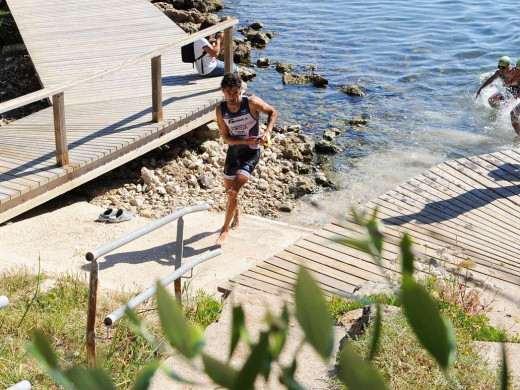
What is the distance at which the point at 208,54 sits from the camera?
38.3 feet

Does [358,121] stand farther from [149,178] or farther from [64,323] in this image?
[64,323]

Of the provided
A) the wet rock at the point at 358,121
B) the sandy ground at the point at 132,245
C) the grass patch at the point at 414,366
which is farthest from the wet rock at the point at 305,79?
the grass patch at the point at 414,366

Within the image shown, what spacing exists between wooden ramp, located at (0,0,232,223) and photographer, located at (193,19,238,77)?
17 centimetres

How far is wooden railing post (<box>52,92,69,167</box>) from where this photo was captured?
8188 millimetres

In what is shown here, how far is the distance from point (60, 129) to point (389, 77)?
1085cm

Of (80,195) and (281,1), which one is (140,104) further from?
(281,1)

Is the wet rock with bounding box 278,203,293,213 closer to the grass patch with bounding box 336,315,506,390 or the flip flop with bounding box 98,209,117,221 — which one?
the flip flop with bounding box 98,209,117,221

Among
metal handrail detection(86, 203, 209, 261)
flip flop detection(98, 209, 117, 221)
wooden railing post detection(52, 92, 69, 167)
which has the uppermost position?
metal handrail detection(86, 203, 209, 261)

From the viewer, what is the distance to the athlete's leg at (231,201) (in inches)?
303

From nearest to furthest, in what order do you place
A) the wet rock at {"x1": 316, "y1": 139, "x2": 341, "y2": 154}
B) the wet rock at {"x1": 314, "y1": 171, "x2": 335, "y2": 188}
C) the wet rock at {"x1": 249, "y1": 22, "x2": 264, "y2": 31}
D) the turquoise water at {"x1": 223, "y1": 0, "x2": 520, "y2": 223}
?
the wet rock at {"x1": 314, "y1": 171, "x2": 335, "y2": 188}, the wet rock at {"x1": 316, "y1": 139, "x2": 341, "y2": 154}, the turquoise water at {"x1": 223, "y1": 0, "x2": 520, "y2": 223}, the wet rock at {"x1": 249, "y1": 22, "x2": 264, "y2": 31}

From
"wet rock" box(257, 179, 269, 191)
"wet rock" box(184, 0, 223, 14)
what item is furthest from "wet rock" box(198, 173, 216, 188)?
"wet rock" box(184, 0, 223, 14)

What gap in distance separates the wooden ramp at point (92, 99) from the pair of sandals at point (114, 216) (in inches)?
19.4

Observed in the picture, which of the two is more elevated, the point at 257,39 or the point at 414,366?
the point at 414,366

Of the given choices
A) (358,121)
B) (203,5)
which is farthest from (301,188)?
(203,5)
